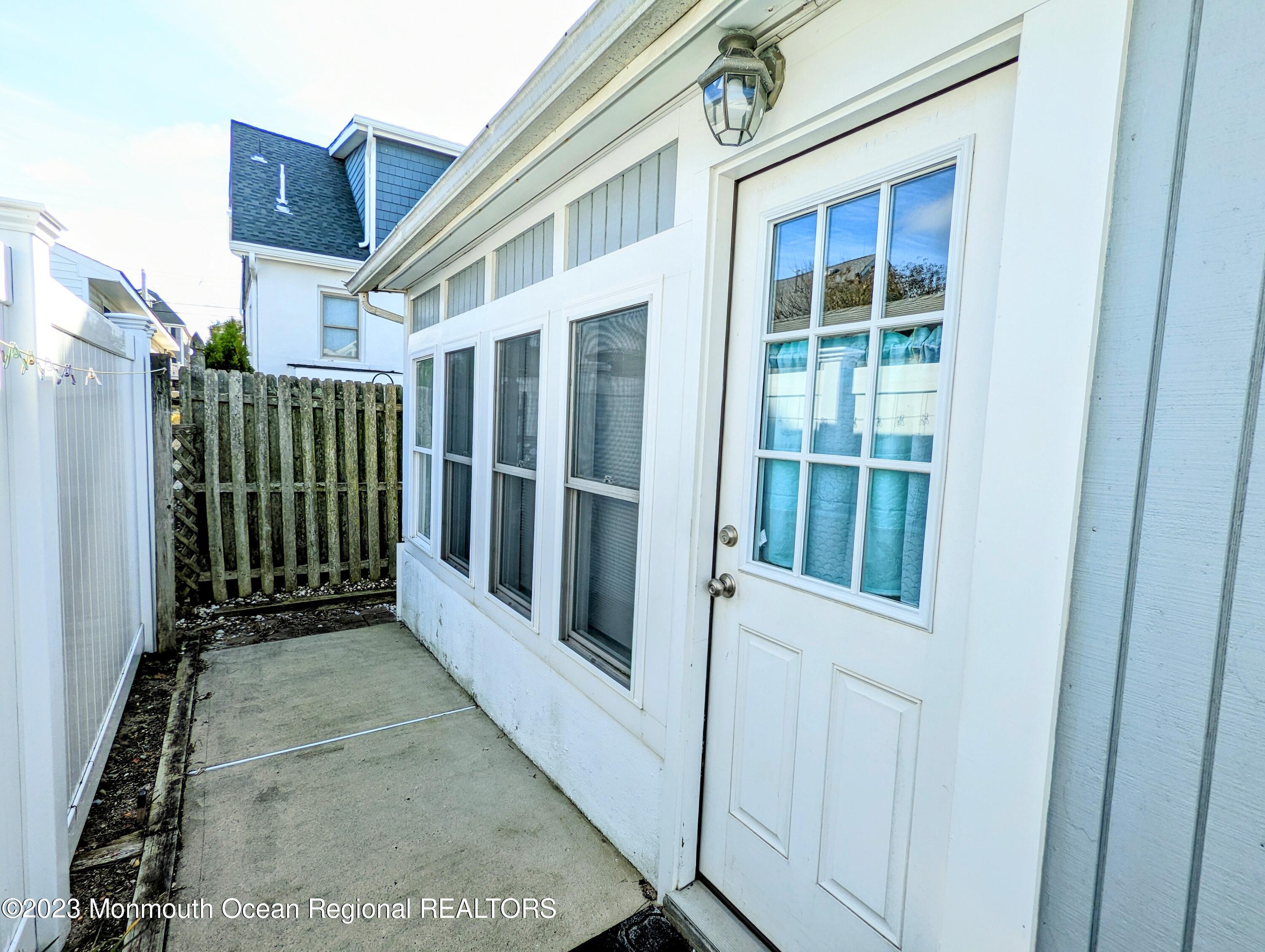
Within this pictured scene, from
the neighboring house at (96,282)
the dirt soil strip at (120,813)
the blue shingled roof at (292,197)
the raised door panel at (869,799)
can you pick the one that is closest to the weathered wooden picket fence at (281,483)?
the neighboring house at (96,282)

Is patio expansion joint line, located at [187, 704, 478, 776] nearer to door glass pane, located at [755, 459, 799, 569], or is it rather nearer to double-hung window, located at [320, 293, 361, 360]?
door glass pane, located at [755, 459, 799, 569]

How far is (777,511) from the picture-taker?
173 centimetres

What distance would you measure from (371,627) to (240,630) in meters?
0.93

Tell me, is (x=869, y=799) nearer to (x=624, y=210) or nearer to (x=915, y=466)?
(x=915, y=466)

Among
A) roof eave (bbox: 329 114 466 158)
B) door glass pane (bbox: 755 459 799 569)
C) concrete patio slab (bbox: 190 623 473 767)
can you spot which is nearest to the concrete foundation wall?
concrete patio slab (bbox: 190 623 473 767)

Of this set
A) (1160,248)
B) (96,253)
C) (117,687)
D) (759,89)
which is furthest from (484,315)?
(96,253)

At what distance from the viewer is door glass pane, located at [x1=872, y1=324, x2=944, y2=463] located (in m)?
1.35

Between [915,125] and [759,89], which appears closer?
[915,125]

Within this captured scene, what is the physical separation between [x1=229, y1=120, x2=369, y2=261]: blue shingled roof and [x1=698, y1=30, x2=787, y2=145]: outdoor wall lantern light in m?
8.65

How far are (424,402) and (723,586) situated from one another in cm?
343

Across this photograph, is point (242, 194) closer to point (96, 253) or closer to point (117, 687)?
point (96, 253)

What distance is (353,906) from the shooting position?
6.51 feet

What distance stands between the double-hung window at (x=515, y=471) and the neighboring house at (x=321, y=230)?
5771mm

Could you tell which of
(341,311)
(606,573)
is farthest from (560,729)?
(341,311)
